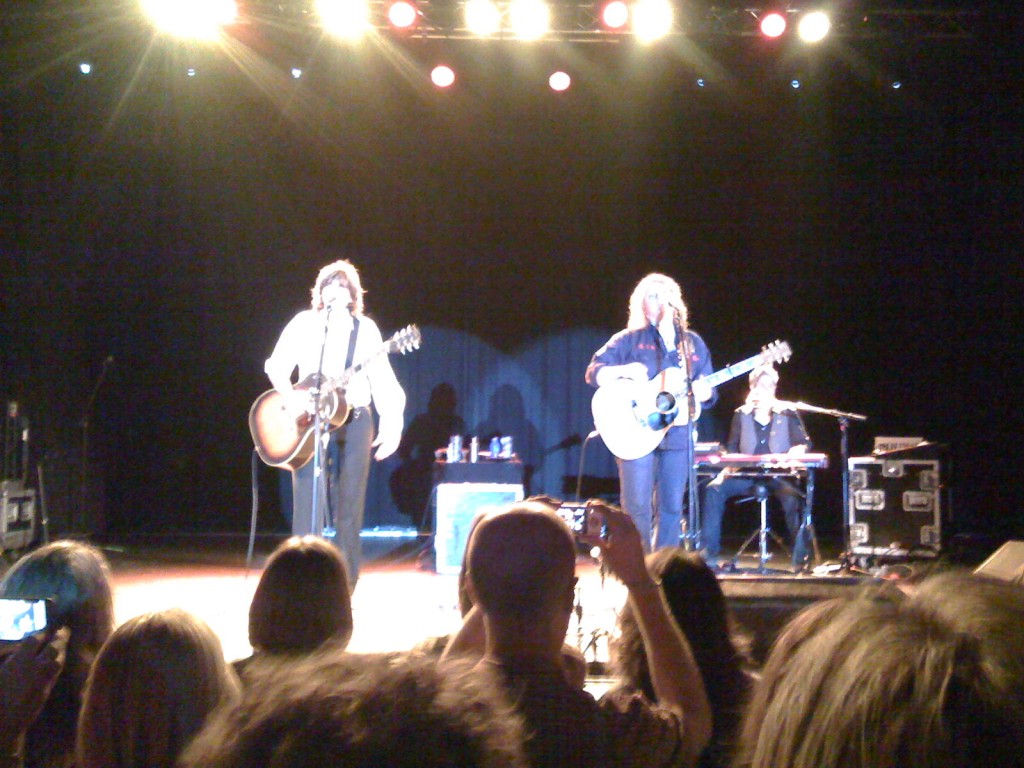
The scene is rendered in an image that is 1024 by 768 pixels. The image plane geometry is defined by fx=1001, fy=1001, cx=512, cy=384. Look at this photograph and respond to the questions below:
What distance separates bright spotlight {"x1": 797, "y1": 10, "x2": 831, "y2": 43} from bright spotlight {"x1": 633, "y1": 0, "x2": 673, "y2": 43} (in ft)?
3.77

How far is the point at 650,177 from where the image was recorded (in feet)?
36.1

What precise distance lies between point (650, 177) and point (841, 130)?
208 centimetres

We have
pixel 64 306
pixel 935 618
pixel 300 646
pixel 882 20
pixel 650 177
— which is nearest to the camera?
pixel 935 618

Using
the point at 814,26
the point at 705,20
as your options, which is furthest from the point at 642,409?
the point at 814,26

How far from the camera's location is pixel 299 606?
95.8 inches

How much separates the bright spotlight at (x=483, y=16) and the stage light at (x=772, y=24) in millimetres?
2286

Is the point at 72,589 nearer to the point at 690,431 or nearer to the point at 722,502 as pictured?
the point at 690,431

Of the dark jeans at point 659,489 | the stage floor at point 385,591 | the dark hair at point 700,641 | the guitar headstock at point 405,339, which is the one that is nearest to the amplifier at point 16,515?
the stage floor at point 385,591

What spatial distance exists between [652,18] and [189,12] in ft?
12.9

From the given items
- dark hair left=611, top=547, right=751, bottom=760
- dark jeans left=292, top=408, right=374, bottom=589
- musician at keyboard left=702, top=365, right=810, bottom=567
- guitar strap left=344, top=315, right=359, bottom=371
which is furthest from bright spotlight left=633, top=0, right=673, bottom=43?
dark hair left=611, top=547, right=751, bottom=760

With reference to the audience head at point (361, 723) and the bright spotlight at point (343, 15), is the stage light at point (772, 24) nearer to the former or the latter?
the bright spotlight at point (343, 15)

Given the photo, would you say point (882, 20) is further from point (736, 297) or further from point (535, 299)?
point (535, 299)

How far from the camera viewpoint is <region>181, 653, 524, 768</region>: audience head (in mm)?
676

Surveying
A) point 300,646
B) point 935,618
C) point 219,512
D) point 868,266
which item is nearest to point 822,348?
point 868,266
